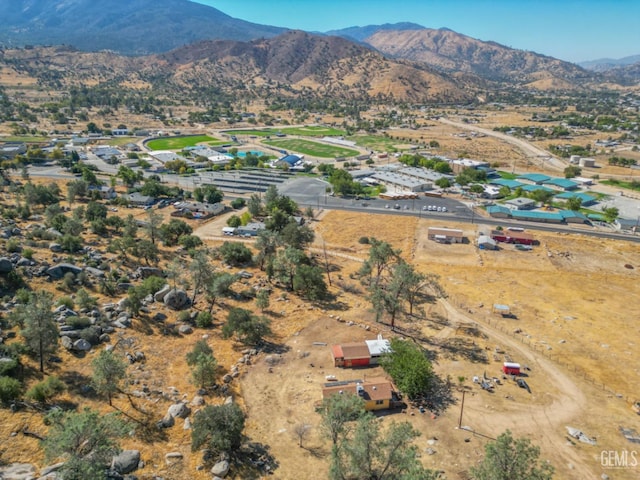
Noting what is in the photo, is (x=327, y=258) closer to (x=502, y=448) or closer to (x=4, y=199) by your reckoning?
(x=502, y=448)

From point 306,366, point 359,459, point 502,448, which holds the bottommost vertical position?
point 306,366

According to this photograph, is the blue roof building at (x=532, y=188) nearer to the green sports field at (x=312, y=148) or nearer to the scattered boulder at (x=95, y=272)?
the green sports field at (x=312, y=148)

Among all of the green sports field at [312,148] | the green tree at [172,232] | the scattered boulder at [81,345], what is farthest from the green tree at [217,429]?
the green sports field at [312,148]

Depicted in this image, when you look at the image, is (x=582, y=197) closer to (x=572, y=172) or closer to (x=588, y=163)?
(x=572, y=172)

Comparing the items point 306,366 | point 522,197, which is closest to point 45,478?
point 306,366

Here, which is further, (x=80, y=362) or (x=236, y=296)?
(x=236, y=296)
